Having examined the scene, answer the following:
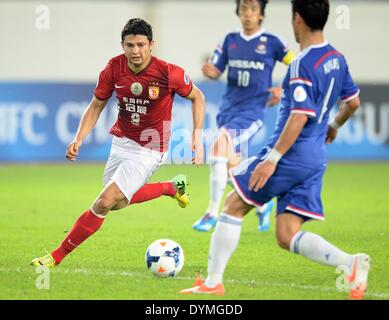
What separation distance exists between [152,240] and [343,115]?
10.4 ft

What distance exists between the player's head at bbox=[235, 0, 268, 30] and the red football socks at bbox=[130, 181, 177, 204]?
2.37 m

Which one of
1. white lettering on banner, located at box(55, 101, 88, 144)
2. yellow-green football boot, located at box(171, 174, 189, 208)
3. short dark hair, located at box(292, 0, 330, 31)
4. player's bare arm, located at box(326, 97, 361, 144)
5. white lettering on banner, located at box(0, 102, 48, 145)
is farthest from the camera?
white lettering on banner, located at box(55, 101, 88, 144)

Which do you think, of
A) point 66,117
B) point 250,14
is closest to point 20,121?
point 66,117

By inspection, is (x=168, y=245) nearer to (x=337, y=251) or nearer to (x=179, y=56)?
(x=337, y=251)

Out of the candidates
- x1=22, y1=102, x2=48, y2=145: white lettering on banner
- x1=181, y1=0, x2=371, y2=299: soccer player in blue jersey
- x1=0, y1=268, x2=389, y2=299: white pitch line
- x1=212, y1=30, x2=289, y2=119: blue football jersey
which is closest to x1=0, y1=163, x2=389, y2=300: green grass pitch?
x1=0, y1=268, x2=389, y2=299: white pitch line

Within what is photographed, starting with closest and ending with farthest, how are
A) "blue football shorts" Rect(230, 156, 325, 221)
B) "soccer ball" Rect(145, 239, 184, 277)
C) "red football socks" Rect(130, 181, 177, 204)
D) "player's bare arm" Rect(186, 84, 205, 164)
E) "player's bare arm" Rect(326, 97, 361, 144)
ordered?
1. "blue football shorts" Rect(230, 156, 325, 221)
2. "player's bare arm" Rect(326, 97, 361, 144)
3. "soccer ball" Rect(145, 239, 184, 277)
4. "player's bare arm" Rect(186, 84, 205, 164)
5. "red football socks" Rect(130, 181, 177, 204)

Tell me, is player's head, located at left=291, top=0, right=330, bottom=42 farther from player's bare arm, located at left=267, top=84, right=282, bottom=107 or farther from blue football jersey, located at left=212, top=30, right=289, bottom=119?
player's bare arm, located at left=267, top=84, right=282, bottom=107

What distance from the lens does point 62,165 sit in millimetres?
18719

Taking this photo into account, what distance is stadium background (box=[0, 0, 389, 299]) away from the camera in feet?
23.3

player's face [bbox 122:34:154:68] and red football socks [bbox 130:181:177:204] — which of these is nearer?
player's face [bbox 122:34:154:68]

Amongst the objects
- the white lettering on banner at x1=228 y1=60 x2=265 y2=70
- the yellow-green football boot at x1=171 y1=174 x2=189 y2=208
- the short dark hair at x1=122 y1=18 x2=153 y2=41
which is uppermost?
the short dark hair at x1=122 y1=18 x2=153 y2=41
